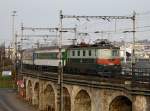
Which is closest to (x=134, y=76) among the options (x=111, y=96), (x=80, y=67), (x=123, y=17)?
(x=111, y=96)

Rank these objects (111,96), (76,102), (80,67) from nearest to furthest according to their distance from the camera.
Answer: (111,96)
(76,102)
(80,67)

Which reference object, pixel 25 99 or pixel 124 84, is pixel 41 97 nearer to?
pixel 25 99

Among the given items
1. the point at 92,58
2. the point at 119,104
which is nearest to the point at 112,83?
the point at 119,104

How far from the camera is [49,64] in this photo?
64188 millimetres

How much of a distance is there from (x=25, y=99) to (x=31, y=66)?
582 centimetres

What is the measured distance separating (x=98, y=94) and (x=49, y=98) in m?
25.7

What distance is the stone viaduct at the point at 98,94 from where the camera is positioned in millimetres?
30797

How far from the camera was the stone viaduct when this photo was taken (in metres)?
30.8

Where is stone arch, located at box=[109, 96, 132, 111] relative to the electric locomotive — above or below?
below

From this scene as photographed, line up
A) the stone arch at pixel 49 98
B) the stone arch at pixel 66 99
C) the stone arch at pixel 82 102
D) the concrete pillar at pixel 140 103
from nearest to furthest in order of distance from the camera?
the concrete pillar at pixel 140 103 → the stone arch at pixel 82 102 → the stone arch at pixel 66 99 → the stone arch at pixel 49 98

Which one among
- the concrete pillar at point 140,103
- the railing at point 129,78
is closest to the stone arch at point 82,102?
the railing at point 129,78

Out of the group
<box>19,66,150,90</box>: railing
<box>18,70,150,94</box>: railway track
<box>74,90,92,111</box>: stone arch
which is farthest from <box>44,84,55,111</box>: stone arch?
<box>19,66,150,90</box>: railing

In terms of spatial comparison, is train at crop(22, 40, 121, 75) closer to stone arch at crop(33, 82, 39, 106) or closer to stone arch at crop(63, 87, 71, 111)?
stone arch at crop(63, 87, 71, 111)

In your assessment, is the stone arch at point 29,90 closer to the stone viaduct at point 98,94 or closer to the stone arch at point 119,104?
the stone viaduct at point 98,94
